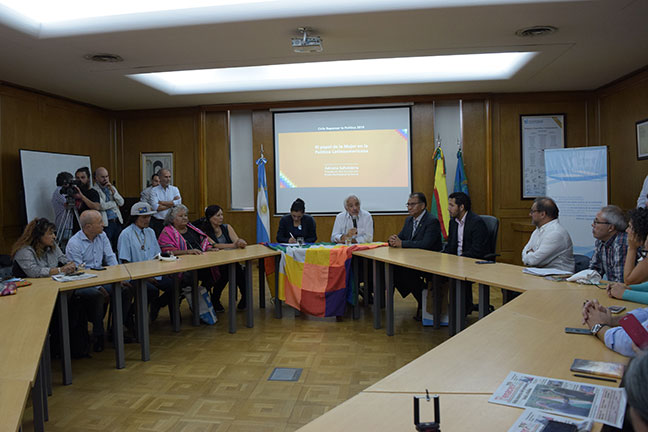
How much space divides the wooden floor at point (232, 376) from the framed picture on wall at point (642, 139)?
3517 millimetres

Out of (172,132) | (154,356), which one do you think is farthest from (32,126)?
(154,356)

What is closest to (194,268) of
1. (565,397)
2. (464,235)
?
(464,235)

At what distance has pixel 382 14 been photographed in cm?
423

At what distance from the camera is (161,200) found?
280 inches

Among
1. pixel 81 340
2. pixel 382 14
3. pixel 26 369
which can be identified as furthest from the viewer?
pixel 382 14

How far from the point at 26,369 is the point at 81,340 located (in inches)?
86.5

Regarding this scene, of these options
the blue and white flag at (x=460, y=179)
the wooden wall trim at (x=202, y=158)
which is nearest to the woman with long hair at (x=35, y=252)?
the wooden wall trim at (x=202, y=158)

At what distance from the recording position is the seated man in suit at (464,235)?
4.52 meters

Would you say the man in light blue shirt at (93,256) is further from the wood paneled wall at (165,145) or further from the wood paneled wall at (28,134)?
the wood paneled wall at (165,145)

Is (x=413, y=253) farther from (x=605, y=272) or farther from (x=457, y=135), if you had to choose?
(x=457, y=135)

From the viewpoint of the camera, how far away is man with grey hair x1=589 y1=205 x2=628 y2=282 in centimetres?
338

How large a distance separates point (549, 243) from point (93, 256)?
3.76 meters

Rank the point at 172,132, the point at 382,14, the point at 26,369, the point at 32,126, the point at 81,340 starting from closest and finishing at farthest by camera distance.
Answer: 1. the point at 26,369
2. the point at 81,340
3. the point at 382,14
4. the point at 32,126
5. the point at 172,132

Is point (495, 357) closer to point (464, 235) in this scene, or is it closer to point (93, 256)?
point (464, 235)
